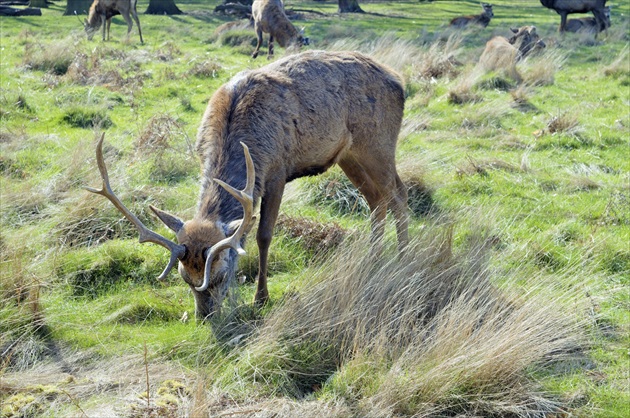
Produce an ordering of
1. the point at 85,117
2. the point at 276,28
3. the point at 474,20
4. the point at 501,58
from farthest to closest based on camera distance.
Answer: the point at 474,20 → the point at 276,28 → the point at 501,58 → the point at 85,117

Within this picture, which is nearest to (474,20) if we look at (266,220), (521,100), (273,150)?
Answer: (521,100)

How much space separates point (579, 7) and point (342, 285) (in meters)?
21.8

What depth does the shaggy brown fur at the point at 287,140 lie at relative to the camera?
535 cm

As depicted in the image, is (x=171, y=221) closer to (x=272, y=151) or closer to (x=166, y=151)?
(x=272, y=151)

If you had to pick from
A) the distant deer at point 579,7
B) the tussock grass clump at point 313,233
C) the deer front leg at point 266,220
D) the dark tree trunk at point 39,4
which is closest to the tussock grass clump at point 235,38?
the distant deer at point 579,7

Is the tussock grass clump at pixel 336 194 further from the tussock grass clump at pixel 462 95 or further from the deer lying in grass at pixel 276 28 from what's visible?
the deer lying in grass at pixel 276 28

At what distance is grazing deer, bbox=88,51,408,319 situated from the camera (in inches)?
202

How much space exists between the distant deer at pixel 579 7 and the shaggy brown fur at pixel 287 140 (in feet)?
60.8

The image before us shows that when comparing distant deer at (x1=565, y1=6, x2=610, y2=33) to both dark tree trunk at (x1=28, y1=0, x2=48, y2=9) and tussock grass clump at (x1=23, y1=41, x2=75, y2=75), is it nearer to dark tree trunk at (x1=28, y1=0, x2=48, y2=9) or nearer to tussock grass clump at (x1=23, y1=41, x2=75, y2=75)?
tussock grass clump at (x1=23, y1=41, x2=75, y2=75)

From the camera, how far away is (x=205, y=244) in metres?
5.10

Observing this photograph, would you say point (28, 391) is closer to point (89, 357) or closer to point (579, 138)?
point (89, 357)

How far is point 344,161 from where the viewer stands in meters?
7.11

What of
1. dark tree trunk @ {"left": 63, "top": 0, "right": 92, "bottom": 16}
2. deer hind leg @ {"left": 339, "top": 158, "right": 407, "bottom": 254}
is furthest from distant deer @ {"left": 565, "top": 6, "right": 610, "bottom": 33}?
deer hind leg @ {"left": 339, "top": 158, "right": 407, "bottom": 254}

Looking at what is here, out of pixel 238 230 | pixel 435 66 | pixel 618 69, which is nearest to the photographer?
pixel 238 230
